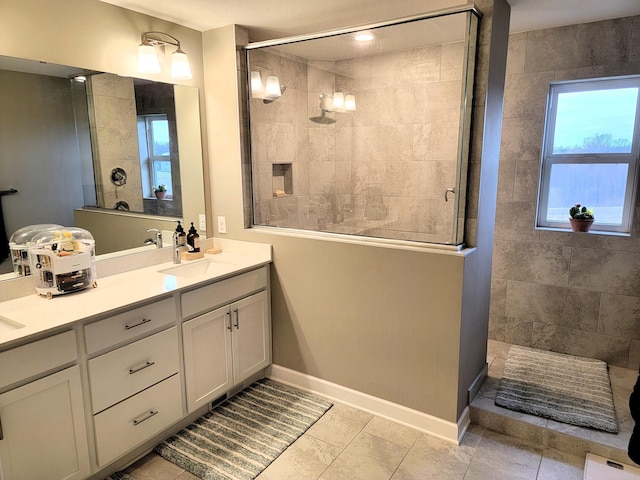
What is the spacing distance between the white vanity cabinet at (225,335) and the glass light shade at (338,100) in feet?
5.94

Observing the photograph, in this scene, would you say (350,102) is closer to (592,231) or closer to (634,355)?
(592,231)

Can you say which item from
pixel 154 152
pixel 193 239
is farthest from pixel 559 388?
pixel 154 152

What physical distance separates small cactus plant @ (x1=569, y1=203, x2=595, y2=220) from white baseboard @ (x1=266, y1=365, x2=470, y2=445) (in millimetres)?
1626

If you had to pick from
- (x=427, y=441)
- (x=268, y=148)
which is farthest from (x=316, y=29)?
(x=427, y=441)

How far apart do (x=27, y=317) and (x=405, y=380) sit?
1921mm

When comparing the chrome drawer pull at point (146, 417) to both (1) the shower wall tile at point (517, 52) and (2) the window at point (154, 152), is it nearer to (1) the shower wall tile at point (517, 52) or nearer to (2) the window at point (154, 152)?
(2) the window at point (154, 152)

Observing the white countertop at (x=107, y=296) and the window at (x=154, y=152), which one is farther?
the window at (x=154, y=152)

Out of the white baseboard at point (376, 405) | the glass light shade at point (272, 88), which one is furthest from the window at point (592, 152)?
the glass light shade at point (272, 88)

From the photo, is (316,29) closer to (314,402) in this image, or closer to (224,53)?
(224,53)

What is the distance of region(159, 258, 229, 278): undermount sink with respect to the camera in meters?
2.68

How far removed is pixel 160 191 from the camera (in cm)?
284

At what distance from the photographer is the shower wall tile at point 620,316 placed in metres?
2.98

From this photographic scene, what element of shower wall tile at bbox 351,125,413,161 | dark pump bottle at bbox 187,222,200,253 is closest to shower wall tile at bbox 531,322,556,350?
shower wall tile at bbox 351,125,413,161

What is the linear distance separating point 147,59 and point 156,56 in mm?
85
